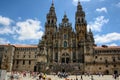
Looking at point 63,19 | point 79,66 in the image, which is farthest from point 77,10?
point 79,66

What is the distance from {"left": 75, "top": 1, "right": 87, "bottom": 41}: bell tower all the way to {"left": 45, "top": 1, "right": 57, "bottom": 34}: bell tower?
9444 mm

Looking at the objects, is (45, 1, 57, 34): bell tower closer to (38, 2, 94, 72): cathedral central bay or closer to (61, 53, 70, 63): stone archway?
(38, 2, 94, 72): cathedral central bay

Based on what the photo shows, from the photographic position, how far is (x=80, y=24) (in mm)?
73688

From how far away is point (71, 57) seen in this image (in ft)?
226

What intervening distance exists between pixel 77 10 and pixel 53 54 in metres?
22.9

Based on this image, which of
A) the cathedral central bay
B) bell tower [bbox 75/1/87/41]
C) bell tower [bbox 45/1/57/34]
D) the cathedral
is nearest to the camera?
the cathedral

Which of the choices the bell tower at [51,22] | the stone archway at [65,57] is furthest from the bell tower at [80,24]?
the bell tower at [51,22]

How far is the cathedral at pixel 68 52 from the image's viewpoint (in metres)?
64.5

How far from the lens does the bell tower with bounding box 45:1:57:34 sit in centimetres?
7391

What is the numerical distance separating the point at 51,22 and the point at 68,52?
15628mm

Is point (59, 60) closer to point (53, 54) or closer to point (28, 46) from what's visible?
point (53, 54)

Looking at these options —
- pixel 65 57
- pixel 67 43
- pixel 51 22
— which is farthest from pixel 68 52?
pixel 51 22

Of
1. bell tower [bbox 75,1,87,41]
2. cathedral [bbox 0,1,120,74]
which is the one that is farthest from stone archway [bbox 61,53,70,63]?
bell tower [bbox 75,1,87,41]

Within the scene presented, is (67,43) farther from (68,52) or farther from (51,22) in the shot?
(51,22)
